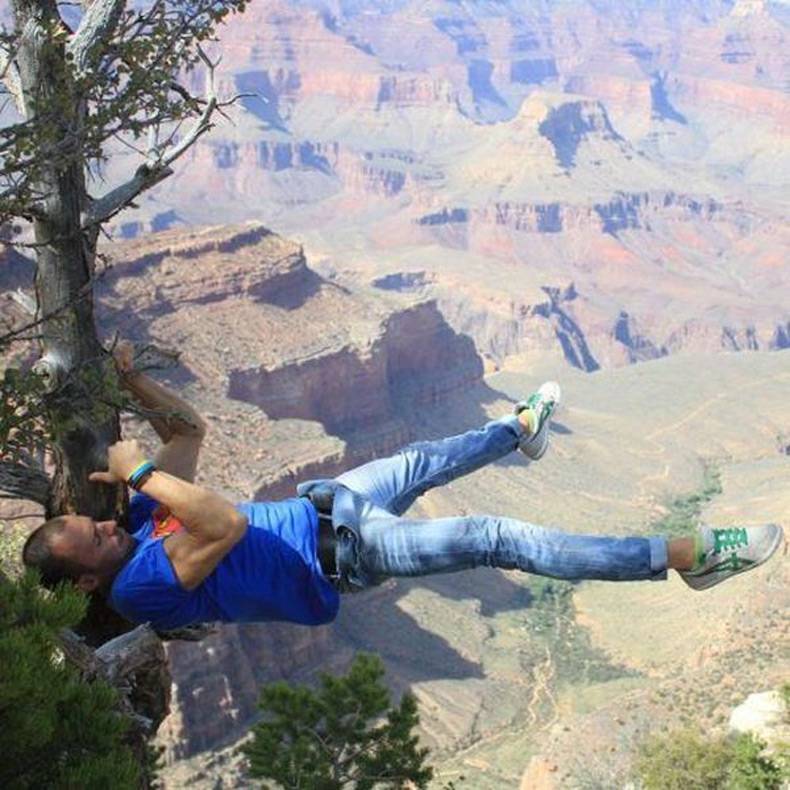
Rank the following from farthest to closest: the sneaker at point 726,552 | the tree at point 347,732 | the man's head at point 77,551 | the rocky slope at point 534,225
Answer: the rocky slope at point 534,225 < the tree at point 347,732 < the sneaker at point 726,552 < the man's head at point 77,551

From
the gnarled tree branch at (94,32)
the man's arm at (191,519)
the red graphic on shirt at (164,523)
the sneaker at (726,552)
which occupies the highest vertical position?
the gnarled tree branch at (94,32)

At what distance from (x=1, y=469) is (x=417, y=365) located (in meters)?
53.9

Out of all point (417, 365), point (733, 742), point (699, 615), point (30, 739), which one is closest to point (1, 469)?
point (30, 739)

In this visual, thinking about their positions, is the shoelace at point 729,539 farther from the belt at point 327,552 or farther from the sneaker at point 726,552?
the belt at point 327,552

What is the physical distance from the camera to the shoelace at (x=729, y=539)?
8.40 metres

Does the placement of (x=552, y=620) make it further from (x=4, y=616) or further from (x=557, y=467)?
(x=4, y=616)

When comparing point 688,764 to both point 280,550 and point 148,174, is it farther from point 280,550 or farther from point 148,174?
point 148,174

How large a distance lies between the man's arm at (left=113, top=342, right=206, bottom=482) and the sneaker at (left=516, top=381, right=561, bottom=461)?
316cm

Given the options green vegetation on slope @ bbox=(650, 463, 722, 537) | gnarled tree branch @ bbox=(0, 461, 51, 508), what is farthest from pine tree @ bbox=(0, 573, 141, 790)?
green vegetation on slope @ bbox=(650, 463, 722, 537)

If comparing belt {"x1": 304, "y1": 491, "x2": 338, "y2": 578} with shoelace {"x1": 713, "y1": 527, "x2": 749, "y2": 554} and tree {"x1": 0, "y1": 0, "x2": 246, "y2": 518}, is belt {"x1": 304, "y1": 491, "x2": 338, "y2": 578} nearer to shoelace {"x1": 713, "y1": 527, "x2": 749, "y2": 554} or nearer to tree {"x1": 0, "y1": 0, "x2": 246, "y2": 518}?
tree {"x1": 0, "y1": 0, "x2": 246, "y2": 518}

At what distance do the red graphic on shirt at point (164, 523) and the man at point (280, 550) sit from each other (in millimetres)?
12

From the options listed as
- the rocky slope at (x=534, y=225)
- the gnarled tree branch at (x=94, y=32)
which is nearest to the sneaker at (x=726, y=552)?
the gnarled tree branch at (x=94, y=32)

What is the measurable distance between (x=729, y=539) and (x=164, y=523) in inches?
167

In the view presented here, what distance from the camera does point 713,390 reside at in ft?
277
